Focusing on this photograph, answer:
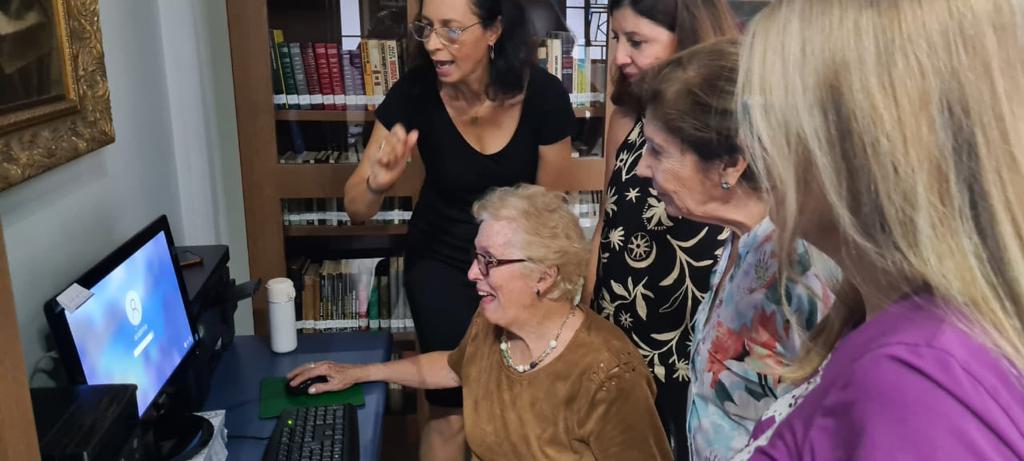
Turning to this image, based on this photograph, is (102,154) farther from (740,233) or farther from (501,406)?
(740,233)

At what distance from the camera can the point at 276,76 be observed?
8.23ft

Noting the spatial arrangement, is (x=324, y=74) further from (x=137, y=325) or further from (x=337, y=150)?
(x=137, y=325)

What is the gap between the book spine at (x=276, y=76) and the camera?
247cm

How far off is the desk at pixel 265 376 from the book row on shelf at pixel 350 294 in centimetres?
70

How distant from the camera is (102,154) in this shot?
1653 mm

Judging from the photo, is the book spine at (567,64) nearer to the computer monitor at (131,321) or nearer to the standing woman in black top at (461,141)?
the standing woman in black top at (461,141)

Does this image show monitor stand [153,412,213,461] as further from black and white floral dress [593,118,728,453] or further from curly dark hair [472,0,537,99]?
curly dark hair [472,0,537,99]

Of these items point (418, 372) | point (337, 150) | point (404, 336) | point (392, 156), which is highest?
point (392, 156)

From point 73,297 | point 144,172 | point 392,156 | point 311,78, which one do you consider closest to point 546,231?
point 392,156

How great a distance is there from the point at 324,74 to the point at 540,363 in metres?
1.40

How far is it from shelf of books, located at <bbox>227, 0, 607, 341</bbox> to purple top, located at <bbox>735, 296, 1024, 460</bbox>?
1.91 metres

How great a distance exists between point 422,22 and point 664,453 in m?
1.18

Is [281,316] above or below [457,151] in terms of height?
below

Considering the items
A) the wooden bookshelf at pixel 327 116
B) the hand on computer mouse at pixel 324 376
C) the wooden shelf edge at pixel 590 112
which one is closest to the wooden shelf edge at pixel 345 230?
the wooden bookshelf at pixel 327 116
